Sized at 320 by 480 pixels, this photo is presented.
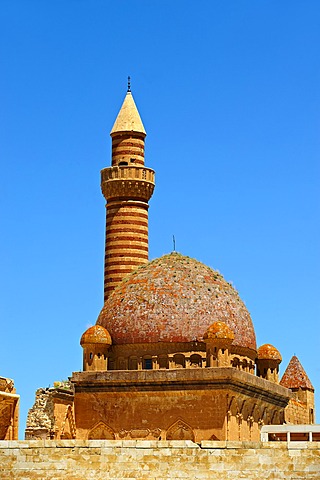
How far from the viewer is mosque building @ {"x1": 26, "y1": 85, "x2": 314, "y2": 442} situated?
3425 centimetres

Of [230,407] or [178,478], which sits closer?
[178,478]

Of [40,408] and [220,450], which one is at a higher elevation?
[40,408]

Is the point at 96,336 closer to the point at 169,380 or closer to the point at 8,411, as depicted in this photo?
the point at 169,380

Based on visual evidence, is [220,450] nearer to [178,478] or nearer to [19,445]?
[178,478]

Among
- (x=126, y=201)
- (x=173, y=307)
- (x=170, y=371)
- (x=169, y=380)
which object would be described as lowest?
(x=169, y=380)

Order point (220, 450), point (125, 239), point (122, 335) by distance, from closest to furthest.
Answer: point (220, 450)
point (122, 335)
point (125, 239)

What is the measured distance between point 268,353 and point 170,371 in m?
5.18

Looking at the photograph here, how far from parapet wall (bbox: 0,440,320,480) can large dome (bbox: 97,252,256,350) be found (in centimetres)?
1328

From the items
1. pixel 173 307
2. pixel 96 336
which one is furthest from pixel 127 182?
pixel 96 336

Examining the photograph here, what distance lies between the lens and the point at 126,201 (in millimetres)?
45438

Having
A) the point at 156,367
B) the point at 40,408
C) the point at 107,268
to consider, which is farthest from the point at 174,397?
the point at 107,268

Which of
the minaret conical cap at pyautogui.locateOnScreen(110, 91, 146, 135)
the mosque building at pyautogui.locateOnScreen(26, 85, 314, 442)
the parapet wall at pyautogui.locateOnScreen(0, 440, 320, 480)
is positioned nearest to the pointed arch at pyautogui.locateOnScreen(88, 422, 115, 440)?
the mosque building at pyautogui.locateOnScreen(26, 85, 314, 442)

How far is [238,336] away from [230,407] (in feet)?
10.7

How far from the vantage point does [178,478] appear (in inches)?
885
